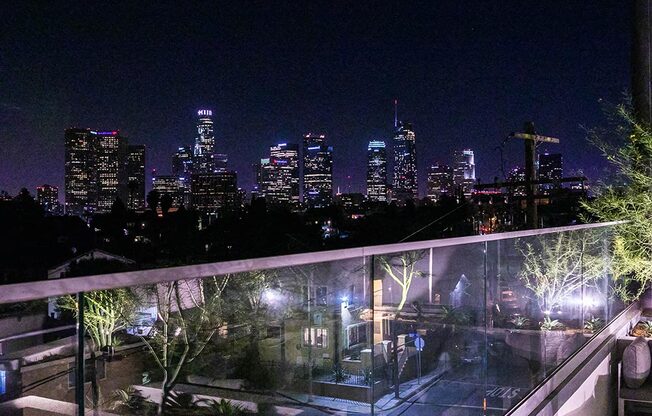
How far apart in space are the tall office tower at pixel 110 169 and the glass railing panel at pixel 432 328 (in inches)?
1380

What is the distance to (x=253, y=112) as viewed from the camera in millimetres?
63469

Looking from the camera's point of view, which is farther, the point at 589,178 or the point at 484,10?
the point at 484,10

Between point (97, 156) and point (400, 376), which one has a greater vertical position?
point (97, 156)

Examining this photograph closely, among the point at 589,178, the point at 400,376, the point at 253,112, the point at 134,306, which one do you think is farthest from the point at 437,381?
the point at 253,112

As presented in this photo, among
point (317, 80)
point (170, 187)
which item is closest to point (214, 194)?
point (170, 187)

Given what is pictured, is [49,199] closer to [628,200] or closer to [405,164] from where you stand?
[405,164]

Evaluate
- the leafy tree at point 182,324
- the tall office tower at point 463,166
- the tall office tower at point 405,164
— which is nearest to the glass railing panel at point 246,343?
the leafy tree at point 182,324

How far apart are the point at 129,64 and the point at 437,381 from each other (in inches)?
2032

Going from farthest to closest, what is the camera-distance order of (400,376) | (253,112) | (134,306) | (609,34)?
(253,112) → (609,34) → (400,376) → (134,306)

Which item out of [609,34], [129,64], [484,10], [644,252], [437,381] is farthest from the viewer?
[129,64]

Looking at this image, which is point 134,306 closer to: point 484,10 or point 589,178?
point 589,178

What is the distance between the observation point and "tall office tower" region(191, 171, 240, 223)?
4225cm

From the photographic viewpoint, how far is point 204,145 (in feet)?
173

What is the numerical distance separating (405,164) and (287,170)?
1002 centimetres
